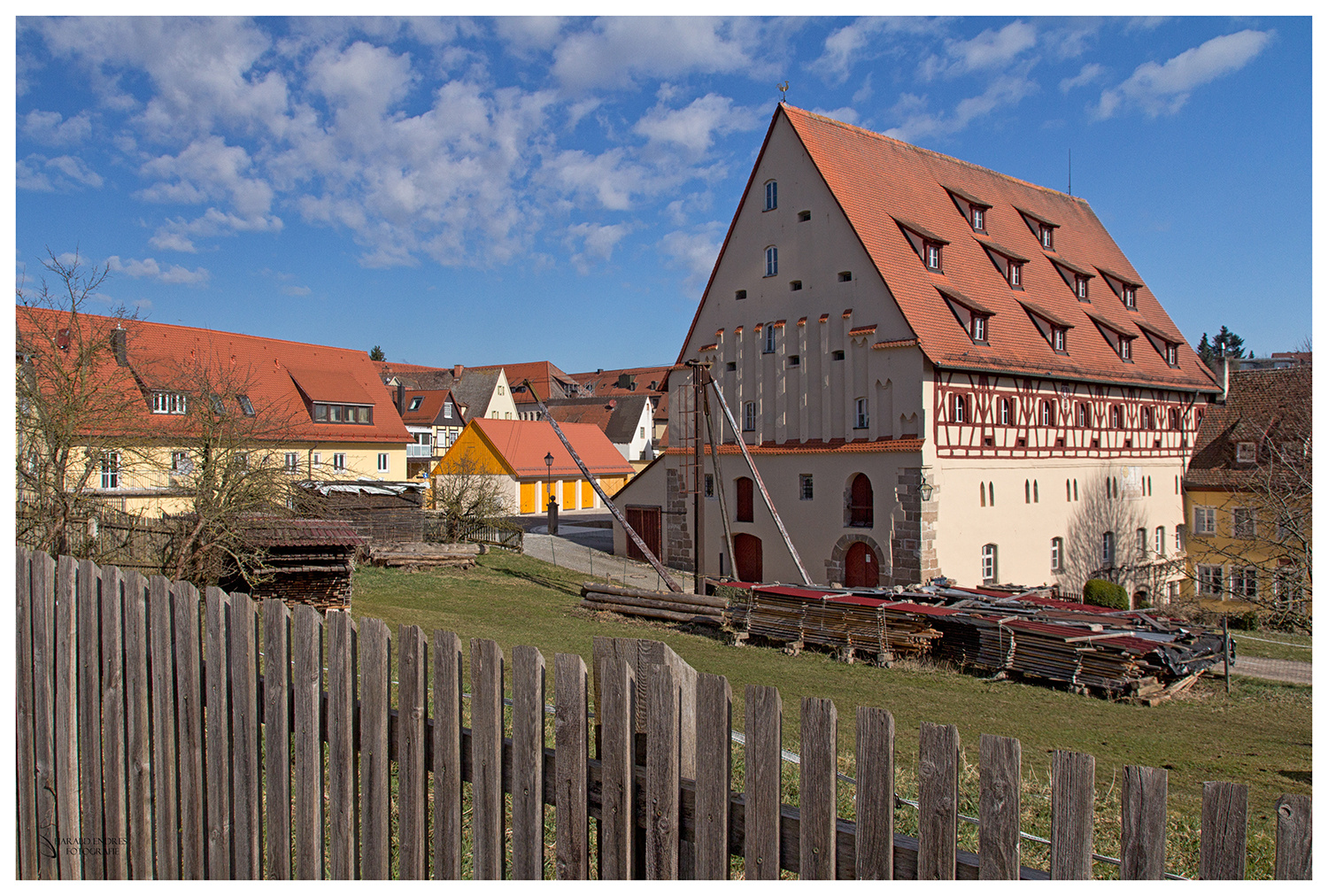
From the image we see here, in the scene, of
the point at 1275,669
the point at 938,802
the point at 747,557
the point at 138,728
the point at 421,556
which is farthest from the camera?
→ the point at 747,557

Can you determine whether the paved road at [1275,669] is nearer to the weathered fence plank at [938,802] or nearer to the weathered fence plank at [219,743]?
the weathered fence plank at [938,802]

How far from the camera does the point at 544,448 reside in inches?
2028

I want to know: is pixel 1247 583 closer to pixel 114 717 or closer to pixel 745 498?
pixel 745 498

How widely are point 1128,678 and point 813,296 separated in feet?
55.3

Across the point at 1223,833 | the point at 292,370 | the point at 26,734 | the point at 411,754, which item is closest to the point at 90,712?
the point at 26,734

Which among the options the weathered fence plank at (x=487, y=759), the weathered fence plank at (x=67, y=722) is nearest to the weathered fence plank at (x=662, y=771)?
the weathered fence plank at (x=487, y=759)

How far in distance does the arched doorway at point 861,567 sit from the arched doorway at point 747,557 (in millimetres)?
3221

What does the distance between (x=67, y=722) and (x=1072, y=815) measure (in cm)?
427

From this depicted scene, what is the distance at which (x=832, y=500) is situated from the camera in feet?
92.2

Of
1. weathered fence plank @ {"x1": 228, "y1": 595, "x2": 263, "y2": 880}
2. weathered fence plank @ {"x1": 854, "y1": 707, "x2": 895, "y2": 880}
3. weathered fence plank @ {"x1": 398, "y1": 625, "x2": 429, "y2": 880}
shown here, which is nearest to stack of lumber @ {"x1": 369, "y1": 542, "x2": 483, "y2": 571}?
weathered fence plank @ {"x1": 228, "y1": 595, "x2": 263, "y2": 880}

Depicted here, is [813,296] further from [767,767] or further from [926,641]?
[767,767]

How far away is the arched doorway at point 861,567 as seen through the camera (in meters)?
27.0

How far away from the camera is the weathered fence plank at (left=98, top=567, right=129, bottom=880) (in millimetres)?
4078

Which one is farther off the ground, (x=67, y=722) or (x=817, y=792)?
(x=817, y=792)
